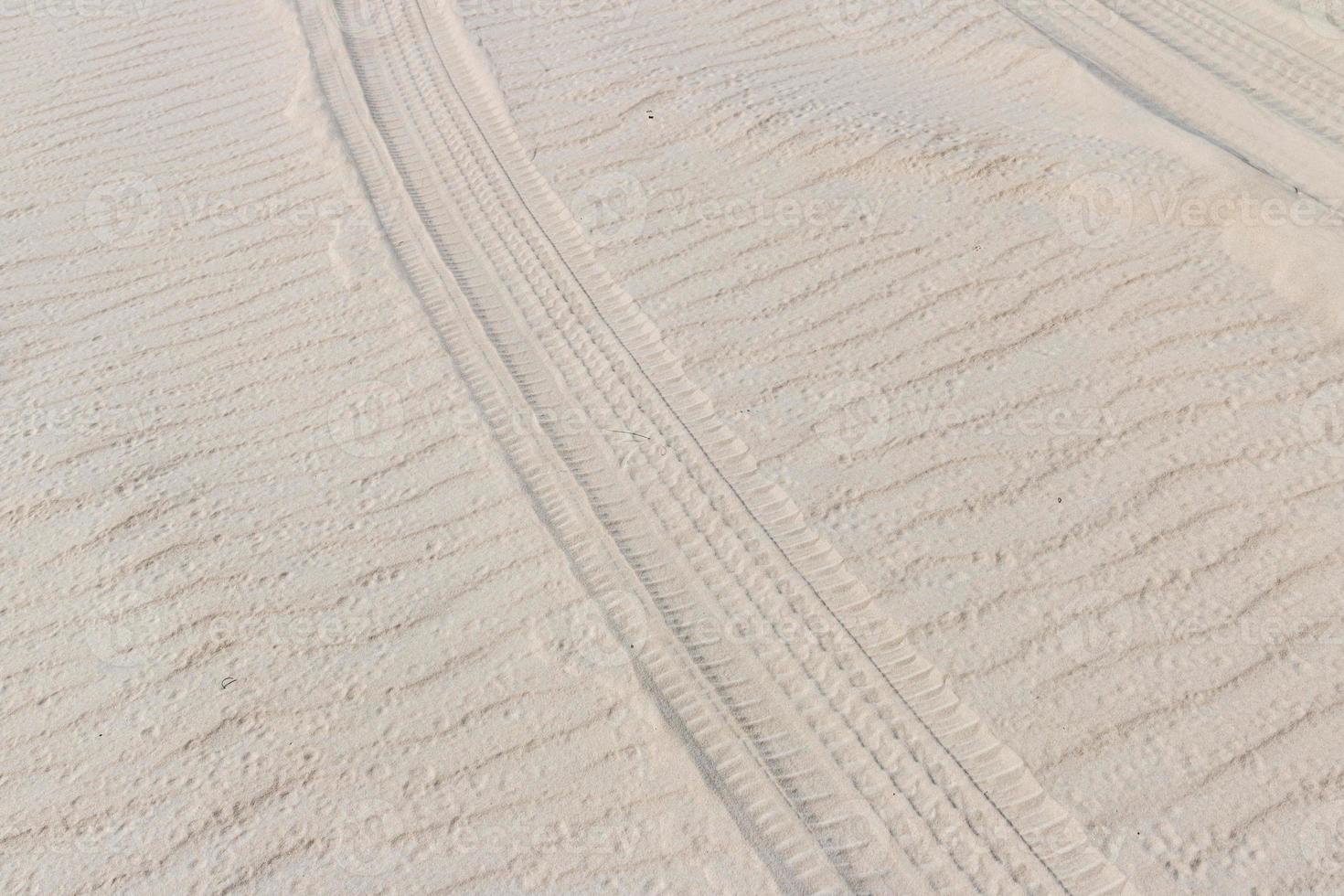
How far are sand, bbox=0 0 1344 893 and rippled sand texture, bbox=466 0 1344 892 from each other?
0.06 ft

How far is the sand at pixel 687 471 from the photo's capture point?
9.44ft

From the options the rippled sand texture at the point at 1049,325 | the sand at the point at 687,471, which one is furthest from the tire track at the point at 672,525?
the rippled sand texture at the point at 1049,325

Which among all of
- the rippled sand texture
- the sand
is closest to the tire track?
the sand

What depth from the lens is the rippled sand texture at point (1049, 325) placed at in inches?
120

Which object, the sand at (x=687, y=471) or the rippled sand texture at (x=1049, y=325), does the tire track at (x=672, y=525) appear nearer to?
the sand at (x=687, y=471)

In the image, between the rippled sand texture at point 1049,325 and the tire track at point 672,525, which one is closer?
the tire track at point 672,525

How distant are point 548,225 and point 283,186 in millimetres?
1300

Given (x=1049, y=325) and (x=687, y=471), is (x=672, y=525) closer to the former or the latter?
(x=687, y=471)

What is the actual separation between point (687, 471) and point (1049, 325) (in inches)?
58.6

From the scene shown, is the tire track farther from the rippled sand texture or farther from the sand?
the rippled sand texture

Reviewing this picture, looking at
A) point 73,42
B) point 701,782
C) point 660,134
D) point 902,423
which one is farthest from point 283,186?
point 701,782

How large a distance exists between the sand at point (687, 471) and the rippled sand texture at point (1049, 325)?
18mm

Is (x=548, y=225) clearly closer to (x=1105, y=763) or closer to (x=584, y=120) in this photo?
(x=584, y=120)

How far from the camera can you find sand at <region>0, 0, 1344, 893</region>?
288 centimetres
